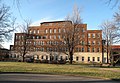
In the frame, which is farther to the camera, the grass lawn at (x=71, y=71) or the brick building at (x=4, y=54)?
the brick building at (x=4, y=54)

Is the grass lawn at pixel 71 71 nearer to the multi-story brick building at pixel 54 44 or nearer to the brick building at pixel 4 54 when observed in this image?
the multi-story brick building at pixel 54 44

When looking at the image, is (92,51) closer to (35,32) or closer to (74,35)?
(35,32)

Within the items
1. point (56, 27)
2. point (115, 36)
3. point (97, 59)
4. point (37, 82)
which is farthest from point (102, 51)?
point (37, 82)

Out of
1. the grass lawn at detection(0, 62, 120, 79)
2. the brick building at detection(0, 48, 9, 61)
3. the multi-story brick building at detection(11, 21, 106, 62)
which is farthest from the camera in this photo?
the multi-story brick building at detection(11, 21, 106, 62)

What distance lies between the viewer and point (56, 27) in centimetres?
10356

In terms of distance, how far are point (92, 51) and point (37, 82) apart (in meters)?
82.9

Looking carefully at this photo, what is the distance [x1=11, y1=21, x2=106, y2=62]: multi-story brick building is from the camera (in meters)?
96.9

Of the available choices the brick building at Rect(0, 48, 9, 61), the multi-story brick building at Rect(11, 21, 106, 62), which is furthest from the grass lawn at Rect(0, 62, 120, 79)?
the brick building at Rect(0, 48, 9, 61)

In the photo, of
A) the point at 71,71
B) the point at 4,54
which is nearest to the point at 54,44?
the point at 4,54

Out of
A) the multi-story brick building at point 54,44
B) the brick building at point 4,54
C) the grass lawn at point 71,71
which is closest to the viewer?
the grass lawn at point 71,71

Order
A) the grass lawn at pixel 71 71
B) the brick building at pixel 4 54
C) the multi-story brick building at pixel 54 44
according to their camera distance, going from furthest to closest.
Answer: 1. the multi-story brick building at pixel 54 44
2. the brick building at pixel 4 54
3. the grass lawn at pixel 71 71

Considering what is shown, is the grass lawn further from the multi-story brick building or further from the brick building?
the brick building

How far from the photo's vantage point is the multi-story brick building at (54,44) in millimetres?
96938

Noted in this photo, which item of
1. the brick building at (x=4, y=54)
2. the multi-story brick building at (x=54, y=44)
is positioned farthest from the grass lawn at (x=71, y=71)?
the brick building at (x=4, y=54)
